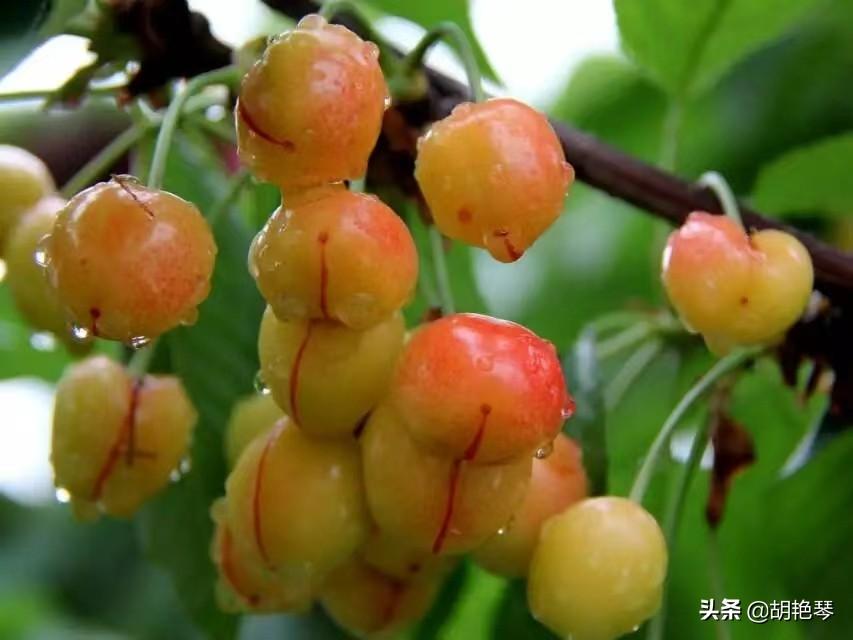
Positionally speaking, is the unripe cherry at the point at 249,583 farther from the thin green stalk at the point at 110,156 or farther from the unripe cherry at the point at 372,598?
the thin green stalk at the point at 110,156

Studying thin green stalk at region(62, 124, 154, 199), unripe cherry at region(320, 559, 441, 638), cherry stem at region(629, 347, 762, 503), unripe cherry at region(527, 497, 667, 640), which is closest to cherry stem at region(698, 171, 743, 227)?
cherry stem at region(629, 347, 762, 503)

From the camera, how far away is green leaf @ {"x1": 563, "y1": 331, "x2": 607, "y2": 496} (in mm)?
939

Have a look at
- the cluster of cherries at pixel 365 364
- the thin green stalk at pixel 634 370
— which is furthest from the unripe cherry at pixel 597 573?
the thin green stalk at pixel 634 370

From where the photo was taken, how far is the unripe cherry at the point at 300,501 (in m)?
0.80

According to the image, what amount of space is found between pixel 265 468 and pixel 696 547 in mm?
541

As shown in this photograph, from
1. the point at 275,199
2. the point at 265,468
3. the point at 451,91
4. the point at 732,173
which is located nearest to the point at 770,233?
the point at 451,91

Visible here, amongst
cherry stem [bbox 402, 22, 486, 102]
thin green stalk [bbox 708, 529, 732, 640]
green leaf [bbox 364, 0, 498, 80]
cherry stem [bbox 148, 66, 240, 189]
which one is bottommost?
thin green stalk [bbox 708, 529, 732, 640]

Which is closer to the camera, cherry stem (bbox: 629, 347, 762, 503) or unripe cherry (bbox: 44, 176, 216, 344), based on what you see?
unripe cherry (bbox: 44, 176, 216, 344)

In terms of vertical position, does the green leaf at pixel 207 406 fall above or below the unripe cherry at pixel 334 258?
below

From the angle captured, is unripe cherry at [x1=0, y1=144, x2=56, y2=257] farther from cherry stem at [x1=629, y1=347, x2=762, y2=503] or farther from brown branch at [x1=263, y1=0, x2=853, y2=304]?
cherry stem at [x1=629, y1=347, x2=762, y2=503]

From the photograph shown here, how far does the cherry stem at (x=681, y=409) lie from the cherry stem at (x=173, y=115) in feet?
1.27

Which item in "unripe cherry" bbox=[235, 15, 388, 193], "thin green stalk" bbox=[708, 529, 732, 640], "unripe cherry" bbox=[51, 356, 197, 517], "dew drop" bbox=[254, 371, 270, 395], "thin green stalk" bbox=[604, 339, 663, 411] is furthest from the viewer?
"thin green stalk" bbox=[604, 339, 663, 411]

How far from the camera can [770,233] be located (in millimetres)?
881

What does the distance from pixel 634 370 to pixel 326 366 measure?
50 cm
